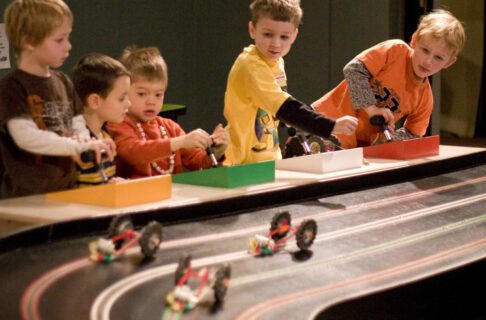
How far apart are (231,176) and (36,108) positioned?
0.72m

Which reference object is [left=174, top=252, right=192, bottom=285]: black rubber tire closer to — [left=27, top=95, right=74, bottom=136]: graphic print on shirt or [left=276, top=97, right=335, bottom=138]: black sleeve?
[left=27, top=95, right=74, bottom=136]: graphic print on shirt

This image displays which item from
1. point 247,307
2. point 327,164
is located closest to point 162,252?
point 247,307

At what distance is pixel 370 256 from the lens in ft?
7.72

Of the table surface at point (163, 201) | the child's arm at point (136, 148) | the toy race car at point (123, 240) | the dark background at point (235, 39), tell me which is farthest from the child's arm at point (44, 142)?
the dark background at point (235, 39)

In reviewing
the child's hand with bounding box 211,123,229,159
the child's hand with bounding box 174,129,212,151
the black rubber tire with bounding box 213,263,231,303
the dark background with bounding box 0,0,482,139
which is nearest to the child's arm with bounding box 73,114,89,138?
the child's hand with bounding box 174,129,212,151

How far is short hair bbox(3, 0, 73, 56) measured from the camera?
2.63m

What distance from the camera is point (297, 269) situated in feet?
7.23

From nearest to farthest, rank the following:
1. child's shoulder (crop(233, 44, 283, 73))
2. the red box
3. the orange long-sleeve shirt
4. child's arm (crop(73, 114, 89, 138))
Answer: child's arm (crop(73, 114, 89, 138)), the orange long-sleeve shirt, child's shoulder (crop(233, 44, 283, 73)), the red box

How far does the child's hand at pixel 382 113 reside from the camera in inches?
156

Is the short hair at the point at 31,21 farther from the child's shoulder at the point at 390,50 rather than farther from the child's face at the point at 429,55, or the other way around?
the child's face at the point at 429,55

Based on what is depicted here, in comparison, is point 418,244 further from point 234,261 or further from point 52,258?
point 52,258

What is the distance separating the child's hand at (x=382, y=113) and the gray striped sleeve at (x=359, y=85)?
0.04 meters

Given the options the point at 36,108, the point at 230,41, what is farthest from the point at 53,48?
the point at 230,41

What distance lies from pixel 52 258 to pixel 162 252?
0.30 meters
